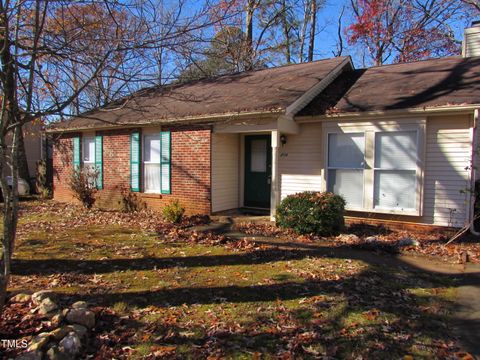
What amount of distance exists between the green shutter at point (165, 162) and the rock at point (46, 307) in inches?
297

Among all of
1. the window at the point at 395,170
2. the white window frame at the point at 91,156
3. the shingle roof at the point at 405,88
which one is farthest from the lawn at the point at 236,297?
the white window frame at the point at 91,156

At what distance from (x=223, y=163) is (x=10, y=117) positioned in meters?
7.51

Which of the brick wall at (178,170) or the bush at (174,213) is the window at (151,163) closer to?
the brick wall at (178,170)

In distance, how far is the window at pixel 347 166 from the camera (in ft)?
32.1

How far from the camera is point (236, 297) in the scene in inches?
201

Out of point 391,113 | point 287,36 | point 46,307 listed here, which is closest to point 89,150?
point 391,113

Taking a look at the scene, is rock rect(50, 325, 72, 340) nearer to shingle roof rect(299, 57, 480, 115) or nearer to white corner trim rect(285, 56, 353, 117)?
white corner trim rect(285, 56, 353, 117)

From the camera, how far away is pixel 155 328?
4223 millimetres

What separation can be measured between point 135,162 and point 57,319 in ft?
29.4

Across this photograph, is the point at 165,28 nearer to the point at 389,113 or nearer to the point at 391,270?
the point at 391,270

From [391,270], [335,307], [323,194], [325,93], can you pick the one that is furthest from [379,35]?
[335,307]

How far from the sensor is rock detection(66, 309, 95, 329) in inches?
163

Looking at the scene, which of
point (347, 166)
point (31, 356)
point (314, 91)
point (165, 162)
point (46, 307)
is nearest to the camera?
point (31, 356)

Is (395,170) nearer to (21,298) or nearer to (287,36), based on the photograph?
(21,298)
